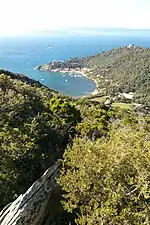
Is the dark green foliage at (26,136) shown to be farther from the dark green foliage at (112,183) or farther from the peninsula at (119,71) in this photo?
the peninsula at (119,71)

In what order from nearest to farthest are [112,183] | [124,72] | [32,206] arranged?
[112,183], [32,206], [124,72]

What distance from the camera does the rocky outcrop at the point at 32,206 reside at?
12.1 m

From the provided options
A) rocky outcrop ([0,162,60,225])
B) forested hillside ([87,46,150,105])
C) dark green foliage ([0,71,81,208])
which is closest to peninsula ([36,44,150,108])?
forested hillside ([87,46,150,105])

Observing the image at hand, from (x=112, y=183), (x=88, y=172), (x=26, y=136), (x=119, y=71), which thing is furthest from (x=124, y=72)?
(x=112, y=183)

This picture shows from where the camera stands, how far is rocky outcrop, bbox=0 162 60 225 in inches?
477

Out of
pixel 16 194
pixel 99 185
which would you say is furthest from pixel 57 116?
pixel 99 185

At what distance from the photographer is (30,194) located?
13016mm

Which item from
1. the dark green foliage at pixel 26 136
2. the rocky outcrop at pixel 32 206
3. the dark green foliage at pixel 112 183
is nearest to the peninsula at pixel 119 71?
the dark green foliage at pixel 26 136

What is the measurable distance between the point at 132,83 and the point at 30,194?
395 feet

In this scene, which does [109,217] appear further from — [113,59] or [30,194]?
[113,59]

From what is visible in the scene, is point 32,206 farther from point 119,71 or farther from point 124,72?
point 119,71

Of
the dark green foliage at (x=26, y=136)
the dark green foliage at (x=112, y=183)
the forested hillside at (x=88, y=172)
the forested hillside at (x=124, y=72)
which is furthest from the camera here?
the forested hillside at (x=124, y=72)

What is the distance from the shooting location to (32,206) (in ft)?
42.0

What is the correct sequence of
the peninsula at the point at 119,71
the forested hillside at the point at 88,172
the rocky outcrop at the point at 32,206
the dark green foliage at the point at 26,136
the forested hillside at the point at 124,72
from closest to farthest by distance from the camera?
1. the forested hillside at the point at 88,172
2. the rocky outcrop at the point at 32,206
3. the dark green foliage at the point at 26,136
4. the peninsula at the point at 119,71
5. the forested hillside at the point at 124,72
